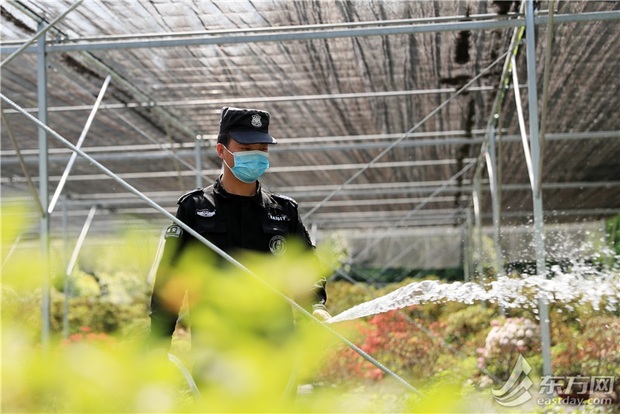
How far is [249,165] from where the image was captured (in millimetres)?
2711

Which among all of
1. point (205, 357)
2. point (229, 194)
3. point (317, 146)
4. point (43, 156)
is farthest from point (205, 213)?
point (317, 146)

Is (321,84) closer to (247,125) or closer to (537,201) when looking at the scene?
(537,201)

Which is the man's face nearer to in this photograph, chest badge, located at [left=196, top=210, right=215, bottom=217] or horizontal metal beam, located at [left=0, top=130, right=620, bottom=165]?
chest badge, located at [left=196, top=210, right=215, bottom=217]

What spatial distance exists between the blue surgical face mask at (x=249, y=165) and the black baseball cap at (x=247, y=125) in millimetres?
61

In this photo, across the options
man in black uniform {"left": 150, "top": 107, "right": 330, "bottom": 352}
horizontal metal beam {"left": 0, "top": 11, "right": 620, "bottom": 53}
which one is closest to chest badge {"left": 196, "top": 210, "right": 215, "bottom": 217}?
man in black uniform {"left": 150, "top": 107, "right": 330, "bottom": 352}

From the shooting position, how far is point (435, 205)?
57.5 feet

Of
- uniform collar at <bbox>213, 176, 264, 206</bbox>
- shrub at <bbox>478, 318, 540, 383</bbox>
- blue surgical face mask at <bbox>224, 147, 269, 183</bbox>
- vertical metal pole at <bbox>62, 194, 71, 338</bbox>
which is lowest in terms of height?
vertical metal pole at <bbox>62, 194, 71, 338</bbox>

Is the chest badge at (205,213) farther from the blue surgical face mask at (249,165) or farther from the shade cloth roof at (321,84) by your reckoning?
the shade cloth roof at (321,84)

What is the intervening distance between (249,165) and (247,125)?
12 cm

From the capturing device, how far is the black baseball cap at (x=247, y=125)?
8.66 ft

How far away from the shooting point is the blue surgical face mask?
8.67ft

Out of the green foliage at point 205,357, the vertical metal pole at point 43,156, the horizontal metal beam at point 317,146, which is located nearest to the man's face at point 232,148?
the green foliage at point 205,357

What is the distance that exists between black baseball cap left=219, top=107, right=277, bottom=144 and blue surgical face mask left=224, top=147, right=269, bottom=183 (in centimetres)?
6

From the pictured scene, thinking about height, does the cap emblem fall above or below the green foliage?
below
